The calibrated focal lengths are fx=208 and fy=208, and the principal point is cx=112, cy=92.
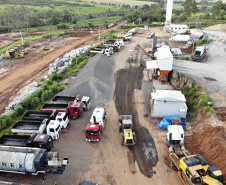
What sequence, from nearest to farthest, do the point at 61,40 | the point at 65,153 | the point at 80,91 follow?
the point at 65,153 → the point at 80,91 → the point at 61,40

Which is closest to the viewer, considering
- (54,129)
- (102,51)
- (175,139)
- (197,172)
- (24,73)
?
(197,172)

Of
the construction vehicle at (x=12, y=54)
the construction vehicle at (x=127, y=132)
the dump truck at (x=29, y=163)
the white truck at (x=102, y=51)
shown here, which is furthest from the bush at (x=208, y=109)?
the construction vehicle at (x=12, y=54)

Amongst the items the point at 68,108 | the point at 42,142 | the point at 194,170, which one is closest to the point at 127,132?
the point at 194,170

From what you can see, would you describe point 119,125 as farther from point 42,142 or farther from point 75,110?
point 42,142

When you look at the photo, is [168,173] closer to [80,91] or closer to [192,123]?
[192,123]

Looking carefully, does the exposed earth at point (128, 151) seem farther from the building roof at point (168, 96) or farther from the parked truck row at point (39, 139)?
the building roof at point (168, 96)

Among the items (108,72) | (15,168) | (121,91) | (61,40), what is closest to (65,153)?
(15,168)

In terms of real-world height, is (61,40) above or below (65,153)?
above
